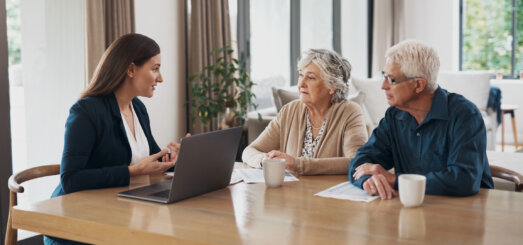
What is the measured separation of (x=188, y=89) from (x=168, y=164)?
2409 mm

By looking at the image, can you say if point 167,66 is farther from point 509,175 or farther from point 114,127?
point 509,175

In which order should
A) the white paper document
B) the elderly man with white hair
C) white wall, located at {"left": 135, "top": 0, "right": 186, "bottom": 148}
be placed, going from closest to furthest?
1. the white paper document
2. the elderly man with white hair
3. white wall, located at {"left": 135, "top": 0, "right": 186, "bottom": 148}

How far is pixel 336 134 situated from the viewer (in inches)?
99.0

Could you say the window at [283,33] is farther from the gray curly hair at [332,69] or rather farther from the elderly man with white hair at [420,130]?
the elderly man with white hair at [420,130]

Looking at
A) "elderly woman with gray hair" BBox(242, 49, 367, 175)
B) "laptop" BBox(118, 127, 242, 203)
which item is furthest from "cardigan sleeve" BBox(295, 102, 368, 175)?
"laptop" BBox(118, 127, 242, 203)

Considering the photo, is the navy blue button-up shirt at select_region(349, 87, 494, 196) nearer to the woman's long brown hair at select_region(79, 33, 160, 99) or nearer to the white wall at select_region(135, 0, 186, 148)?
the woman's long brown hair at select_region(79, 33, 160, 99)

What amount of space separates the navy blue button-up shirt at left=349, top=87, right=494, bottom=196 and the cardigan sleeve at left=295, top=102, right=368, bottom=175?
11 centimetres

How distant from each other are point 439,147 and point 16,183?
1.48 meters

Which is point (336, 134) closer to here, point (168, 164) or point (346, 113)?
point (346, 113)

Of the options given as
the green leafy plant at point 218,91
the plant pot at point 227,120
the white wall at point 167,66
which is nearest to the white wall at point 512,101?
the green leafy plant at point 218,91

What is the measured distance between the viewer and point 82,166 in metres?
1.93

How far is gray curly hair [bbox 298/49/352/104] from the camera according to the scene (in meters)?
2.63

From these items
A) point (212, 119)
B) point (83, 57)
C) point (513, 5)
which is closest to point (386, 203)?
point (83, 57)

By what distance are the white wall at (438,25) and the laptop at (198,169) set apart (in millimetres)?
6575
